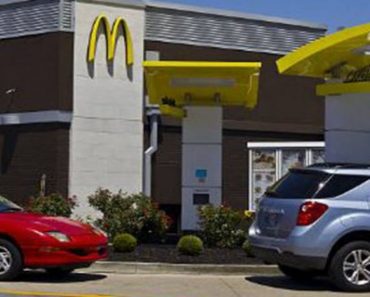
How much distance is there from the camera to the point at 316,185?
13.7 m

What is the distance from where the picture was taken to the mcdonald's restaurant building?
26.5 metres

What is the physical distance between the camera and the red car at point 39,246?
14.0 metres

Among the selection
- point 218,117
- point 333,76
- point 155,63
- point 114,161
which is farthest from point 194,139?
point 114,161

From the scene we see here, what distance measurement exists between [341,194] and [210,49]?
51.1 feet

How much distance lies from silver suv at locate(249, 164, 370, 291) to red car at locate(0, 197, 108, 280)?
106 inches

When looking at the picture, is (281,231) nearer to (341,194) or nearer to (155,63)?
(341,194)

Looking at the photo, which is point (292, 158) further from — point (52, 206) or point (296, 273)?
point (296, 273)

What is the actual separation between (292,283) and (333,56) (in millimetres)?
4873

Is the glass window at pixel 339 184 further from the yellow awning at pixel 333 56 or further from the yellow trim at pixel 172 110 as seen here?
the yellow trim at pixel 172 110

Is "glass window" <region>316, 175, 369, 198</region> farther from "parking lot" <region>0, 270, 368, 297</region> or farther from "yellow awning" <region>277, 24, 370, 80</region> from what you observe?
"yellow awning" <region>277, 24, 370, 80</region>

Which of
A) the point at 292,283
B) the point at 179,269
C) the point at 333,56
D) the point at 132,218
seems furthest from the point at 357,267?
the point at 132,218

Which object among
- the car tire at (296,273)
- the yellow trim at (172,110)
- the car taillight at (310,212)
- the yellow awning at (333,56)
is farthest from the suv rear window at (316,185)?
the yellow trim at (172,110)

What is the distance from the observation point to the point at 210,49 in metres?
28.8

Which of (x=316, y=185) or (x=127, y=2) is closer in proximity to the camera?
(x=316, y=185)
